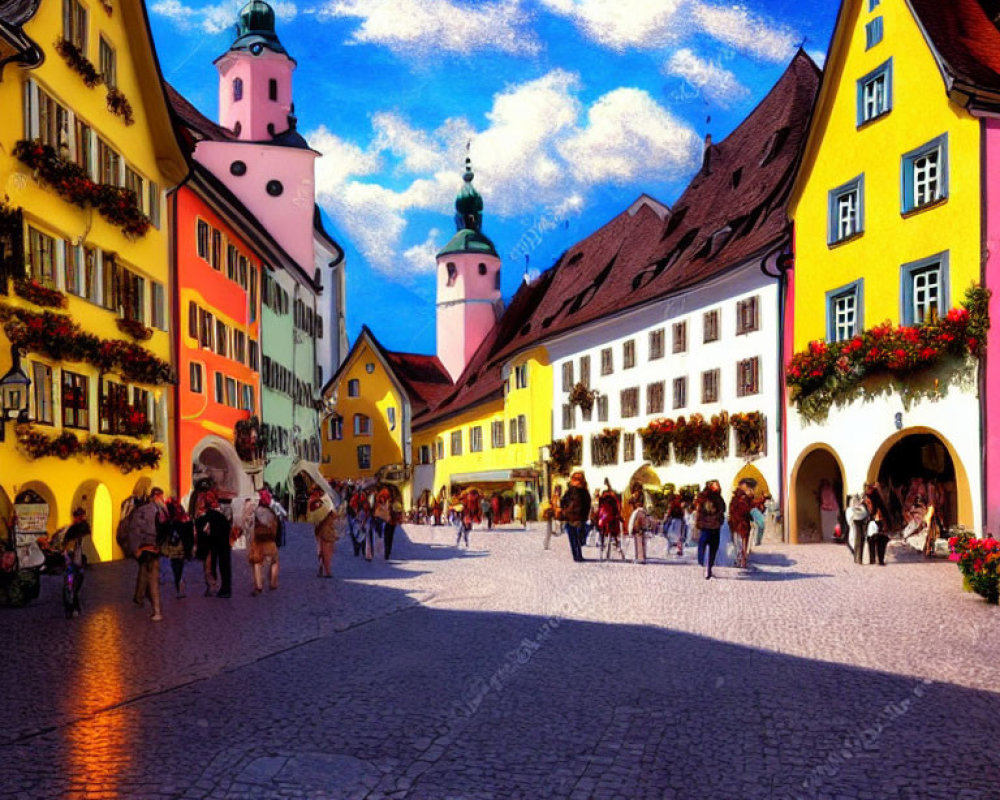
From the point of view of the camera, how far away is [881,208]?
29672 millimetres

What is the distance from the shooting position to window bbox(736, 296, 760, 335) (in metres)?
36.8

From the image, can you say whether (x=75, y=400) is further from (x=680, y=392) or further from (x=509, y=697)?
(x=680, y=392)

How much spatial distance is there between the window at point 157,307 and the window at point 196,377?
2413 mm

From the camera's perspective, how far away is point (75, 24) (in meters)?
25.8

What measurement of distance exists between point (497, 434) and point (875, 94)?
1297 inches

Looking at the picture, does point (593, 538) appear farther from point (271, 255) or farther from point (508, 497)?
point (508, 497)

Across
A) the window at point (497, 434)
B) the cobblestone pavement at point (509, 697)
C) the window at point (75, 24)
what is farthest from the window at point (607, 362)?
the cobblestone pavement at point (509, 697)

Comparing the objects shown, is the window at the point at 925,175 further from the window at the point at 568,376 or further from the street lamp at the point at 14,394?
the window at the point at 568,376

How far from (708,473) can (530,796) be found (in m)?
33.7

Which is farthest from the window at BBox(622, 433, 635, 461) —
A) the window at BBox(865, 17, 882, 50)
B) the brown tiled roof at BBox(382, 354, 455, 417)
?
the brown tiled roof at BBox(382, 354, 455, 417)

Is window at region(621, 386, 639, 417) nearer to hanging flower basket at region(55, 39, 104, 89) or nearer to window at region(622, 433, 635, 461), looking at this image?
window at region(622, 433, 635, 461)

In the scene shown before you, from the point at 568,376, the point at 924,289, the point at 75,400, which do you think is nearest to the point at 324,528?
the point at 75,400

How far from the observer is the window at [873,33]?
30.4 m

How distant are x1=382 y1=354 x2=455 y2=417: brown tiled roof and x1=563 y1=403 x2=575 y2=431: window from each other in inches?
945
